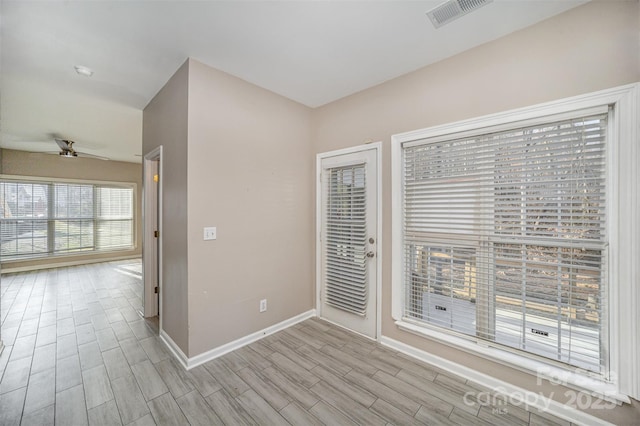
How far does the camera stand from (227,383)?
202cm

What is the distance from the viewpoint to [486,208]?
77.9 inches

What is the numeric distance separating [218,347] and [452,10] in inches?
135

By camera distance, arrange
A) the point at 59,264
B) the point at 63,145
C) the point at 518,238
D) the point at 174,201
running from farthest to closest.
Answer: the point at 59,264 < the point at 63,145 < the point at 174,201 < the point at 518,238

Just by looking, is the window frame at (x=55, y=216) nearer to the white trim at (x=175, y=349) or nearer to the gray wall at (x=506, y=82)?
the white trim at (x=175, y=349)

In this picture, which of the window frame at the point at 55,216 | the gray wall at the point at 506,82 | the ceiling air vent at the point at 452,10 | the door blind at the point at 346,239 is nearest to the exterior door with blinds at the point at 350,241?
the door blind at the point at 346,239

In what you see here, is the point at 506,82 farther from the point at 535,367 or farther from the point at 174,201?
the point at 174,201

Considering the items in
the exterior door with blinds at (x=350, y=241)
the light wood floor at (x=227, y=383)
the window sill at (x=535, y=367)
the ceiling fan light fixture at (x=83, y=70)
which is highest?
the ceiling fan light fixture at (x=83, y=70)

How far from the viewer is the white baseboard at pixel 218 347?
2.22 meters

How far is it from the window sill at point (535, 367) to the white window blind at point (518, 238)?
7 cm

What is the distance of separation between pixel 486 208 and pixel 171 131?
10.0 feet

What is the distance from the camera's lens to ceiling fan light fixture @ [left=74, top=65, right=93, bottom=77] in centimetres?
234

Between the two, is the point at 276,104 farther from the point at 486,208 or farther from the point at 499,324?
the point at 499,324

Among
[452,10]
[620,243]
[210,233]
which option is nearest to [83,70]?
[210,233]

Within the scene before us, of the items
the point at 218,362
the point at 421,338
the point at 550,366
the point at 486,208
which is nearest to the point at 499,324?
the point at 550,366
